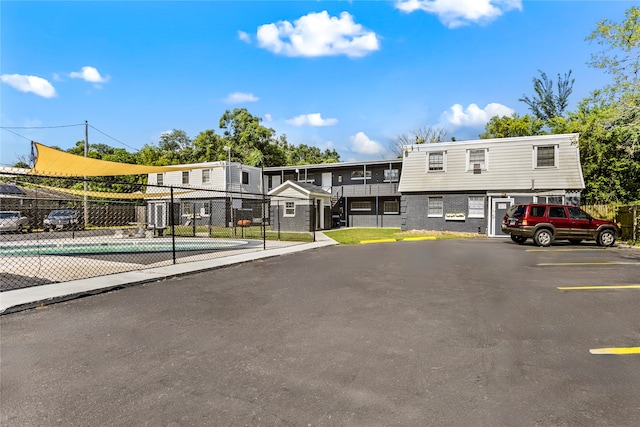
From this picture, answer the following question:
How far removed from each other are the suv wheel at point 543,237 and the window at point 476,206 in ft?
24.4

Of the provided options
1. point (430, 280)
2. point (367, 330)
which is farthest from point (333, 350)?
point (430, 280)

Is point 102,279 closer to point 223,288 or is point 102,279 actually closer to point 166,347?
point 223,288

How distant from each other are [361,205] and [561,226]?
18.9 meters

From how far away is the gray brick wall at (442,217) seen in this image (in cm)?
2419

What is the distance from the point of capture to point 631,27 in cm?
→ 1883

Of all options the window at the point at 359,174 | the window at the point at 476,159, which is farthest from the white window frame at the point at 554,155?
the window at the point at 359,174

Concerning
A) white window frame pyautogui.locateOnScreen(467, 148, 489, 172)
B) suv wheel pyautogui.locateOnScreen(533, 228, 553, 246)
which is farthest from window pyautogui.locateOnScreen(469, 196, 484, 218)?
suv wheel pyautogui.locateOnScreen(533, 228, 553, 246)

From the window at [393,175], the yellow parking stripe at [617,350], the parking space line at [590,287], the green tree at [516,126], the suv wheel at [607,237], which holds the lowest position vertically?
Answer: the yellow parking stripe at [617,350]

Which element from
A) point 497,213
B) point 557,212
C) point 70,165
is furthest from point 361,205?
point 70,165

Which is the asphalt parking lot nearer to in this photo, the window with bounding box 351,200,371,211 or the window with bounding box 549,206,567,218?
the window with bounding box 549,206,567,218

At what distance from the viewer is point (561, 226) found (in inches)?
656

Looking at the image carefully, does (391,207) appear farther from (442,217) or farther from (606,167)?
(606,167)

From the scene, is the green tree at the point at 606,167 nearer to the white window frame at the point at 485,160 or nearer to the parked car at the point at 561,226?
the white window frame at the point at 485,160

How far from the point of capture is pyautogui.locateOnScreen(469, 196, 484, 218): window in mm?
24062
